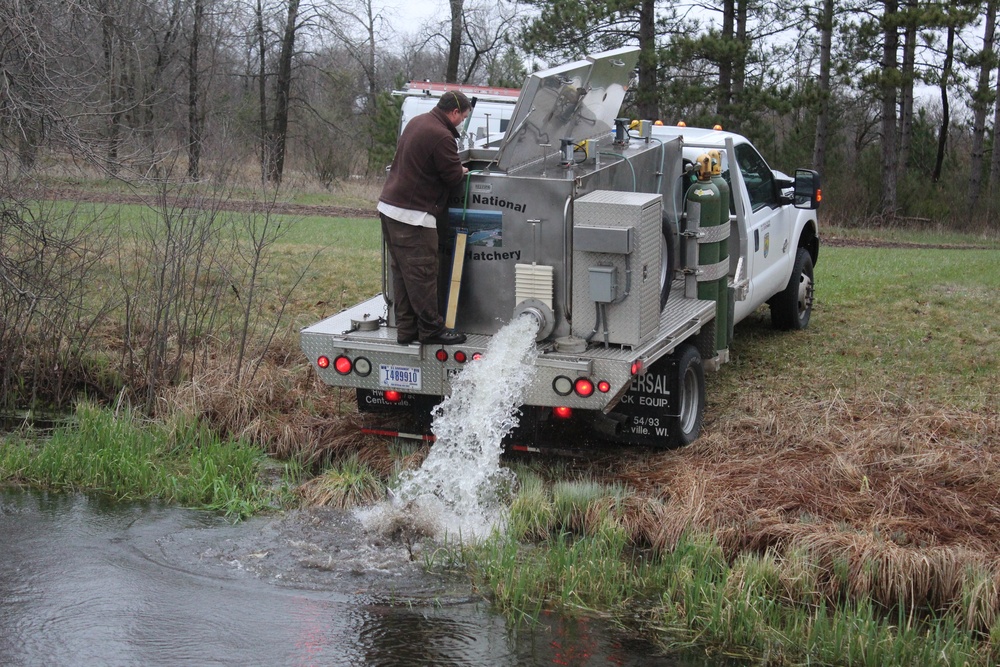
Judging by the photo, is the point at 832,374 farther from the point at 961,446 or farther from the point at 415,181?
the point at 415,181

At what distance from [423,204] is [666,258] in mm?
1958

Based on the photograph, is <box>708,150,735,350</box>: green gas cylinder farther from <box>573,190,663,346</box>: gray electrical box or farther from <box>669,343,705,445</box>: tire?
<box>573,190,663,346</box>: gray electrical box

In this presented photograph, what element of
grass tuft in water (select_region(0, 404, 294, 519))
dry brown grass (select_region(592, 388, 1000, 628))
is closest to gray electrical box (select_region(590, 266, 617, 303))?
dry brown grass (select_region(592, 388, 1000, 628))

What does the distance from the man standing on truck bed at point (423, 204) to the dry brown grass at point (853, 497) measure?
5.43ft

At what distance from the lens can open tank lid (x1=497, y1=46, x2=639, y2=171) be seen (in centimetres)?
721

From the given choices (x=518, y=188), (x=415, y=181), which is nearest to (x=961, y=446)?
(x=518, y=188)

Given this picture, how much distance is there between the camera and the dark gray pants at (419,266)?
270 inches

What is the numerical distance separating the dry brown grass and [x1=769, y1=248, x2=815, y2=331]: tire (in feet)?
8.37

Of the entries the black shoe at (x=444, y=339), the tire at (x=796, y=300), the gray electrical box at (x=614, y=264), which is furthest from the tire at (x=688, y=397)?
the tire at (x=796, y=300)

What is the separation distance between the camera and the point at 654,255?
694cm

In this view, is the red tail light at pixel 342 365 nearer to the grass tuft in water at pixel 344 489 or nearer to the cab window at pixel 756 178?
the grass tuft in water at pixel 344 489

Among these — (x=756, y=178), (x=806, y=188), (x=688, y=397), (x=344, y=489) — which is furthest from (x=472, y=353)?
(x=806, y=188)

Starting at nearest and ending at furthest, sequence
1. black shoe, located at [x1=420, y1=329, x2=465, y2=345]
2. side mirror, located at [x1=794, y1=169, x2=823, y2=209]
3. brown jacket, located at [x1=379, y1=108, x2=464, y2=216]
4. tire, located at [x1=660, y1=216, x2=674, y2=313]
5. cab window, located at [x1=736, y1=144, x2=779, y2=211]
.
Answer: brown jacket, located at [x1=379, y1=108, x2=464, y2=216], black shoe, located at [x1=420, y1=329, x2=465, y2=345], tire, located at [x1=660, y1=216, x2=674, y2=313], cab window, located at [x1=736, y1=144, x2=779, y2=211], side mirror, located at [x1=794, y1=169, x2=823, y2=209]

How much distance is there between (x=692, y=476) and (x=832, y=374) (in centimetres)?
284
